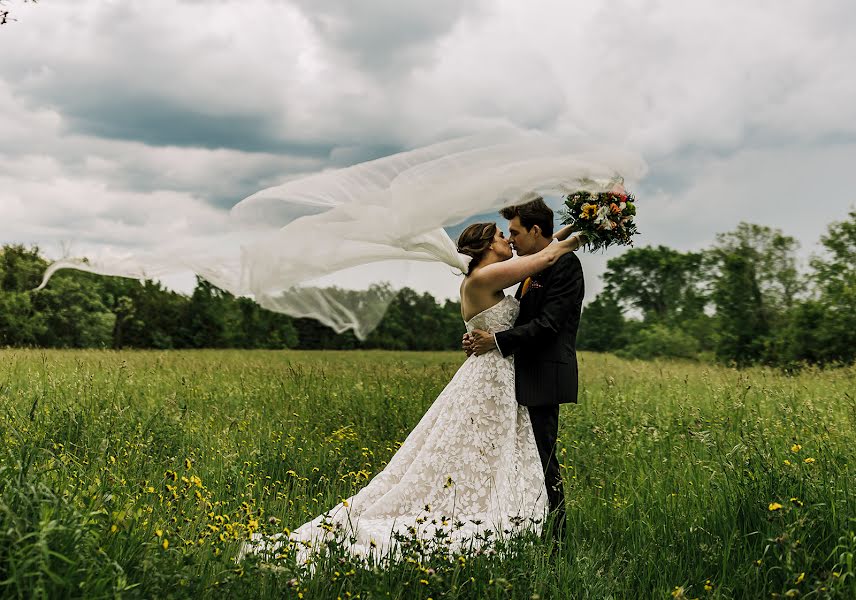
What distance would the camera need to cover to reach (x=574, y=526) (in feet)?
16.8

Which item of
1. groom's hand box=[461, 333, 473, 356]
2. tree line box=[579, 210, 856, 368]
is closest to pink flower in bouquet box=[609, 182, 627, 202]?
groom's hand box=[461, 333, 473, 356]

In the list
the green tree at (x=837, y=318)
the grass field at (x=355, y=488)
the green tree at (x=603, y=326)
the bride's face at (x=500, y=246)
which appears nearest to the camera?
the grass field at (x=355, y=488)

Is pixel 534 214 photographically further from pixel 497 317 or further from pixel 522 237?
pixel 497 317

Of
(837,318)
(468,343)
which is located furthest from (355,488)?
(837,318)

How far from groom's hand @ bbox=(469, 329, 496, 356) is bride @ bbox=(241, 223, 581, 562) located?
8 cm

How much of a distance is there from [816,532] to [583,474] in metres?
2.53

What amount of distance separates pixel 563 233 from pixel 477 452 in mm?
1670

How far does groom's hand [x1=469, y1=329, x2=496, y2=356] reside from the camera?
4.75 m

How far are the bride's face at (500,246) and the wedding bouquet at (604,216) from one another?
484mm

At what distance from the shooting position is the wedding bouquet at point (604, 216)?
4.61 meters

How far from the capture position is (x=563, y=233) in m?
4.76

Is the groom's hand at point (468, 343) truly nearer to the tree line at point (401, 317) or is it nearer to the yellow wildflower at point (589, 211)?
the yellow wildflower at point (589, 211)

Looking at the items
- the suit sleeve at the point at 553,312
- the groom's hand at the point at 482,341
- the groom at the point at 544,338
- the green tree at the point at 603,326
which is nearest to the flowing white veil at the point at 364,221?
the groom at the point at 544,338

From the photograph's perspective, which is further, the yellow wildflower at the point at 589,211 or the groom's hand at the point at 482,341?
the groom's hand at the point at 482,341
